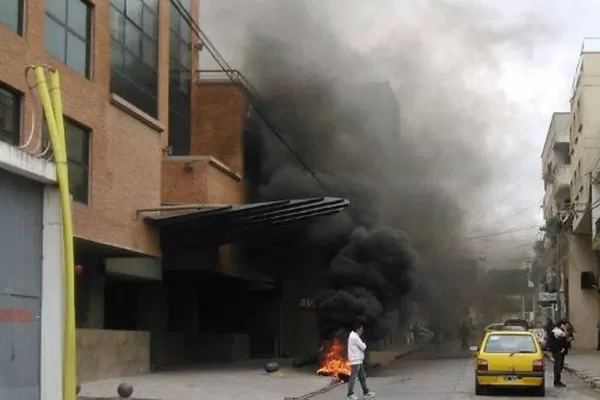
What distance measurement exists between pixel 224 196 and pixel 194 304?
611 cm

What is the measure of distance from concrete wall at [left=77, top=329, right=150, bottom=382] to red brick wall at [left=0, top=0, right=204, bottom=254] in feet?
7.02

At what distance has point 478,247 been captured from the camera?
44750 millimetres

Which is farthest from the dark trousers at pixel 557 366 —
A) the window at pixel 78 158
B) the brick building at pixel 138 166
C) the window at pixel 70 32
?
the window at pixel 70 32

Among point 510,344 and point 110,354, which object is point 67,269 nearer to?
point 510,344

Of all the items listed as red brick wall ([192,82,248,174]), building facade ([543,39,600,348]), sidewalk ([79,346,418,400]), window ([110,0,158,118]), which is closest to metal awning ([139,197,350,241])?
window ([110,0,158,118])

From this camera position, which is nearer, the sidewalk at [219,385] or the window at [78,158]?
the sidewalk at [219,385]

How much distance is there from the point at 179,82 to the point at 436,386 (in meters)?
14.1

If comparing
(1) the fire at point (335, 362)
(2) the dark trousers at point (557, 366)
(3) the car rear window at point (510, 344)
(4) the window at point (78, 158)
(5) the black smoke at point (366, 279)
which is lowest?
(1) the fire at point (335, 362)

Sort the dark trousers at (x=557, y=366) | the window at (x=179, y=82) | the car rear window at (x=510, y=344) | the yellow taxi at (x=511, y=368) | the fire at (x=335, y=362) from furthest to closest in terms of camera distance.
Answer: the window at (x=179, y=82), the fire at (x=335, y=362), the dark trousers at (x=557, y=366), the car rear window at (x=510, y=344), the yellow taxi at (x=511, y=368)

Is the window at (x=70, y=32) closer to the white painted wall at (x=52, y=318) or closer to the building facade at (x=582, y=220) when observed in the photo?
the white painted wall at (x=52, y=318)

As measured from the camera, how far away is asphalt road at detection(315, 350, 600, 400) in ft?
58.7

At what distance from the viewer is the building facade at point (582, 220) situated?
134 feet

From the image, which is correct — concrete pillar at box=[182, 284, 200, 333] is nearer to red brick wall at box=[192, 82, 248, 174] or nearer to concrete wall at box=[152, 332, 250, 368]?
concrete wall at box=[152, 332, 250, 368]

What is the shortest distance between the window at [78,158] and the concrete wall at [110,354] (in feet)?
9.90
